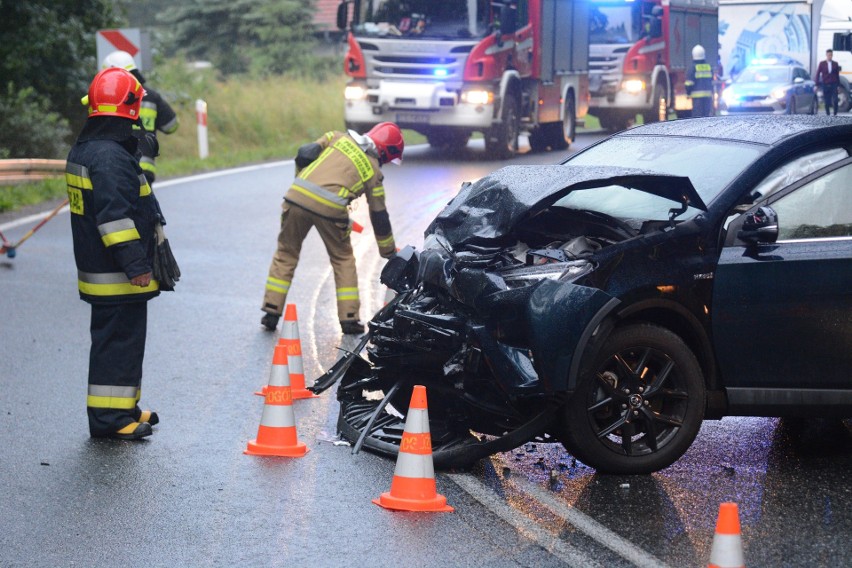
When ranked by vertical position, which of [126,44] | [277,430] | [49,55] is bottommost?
[277,430]

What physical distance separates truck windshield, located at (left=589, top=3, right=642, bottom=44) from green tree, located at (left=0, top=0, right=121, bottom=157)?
33.6ft

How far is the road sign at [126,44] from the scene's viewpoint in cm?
1945

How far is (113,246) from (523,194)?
6.89 ft

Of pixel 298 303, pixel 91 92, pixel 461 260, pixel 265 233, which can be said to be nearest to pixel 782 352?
pixel 461 260

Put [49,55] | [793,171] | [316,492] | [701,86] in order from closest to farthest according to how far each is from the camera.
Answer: [316,492] < [793,171] < [49,55] < [701,86]

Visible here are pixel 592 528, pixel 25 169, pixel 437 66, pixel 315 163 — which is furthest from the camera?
pixel 437 66

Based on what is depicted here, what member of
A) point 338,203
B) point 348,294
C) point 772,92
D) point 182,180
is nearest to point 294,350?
point 338,203

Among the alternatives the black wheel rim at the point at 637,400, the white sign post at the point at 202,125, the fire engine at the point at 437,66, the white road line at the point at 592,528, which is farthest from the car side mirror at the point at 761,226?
the white sign post at the point at 202,125

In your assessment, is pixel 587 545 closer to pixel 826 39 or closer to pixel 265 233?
pixel 265 233

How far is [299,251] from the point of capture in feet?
34.2

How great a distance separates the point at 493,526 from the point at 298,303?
6158 mm

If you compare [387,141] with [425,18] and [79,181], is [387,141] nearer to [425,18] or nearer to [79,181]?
[79,181]

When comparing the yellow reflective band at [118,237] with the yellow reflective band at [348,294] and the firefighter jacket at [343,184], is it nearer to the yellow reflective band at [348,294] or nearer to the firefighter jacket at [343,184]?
the firefighter jacket at [343,184]

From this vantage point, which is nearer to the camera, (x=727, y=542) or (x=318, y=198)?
(x=727, y=542)
